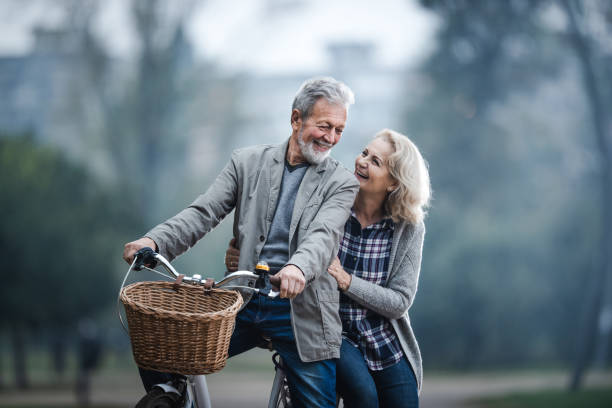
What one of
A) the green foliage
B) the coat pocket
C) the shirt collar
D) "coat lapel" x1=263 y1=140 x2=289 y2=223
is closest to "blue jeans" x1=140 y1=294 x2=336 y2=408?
the coat pocket

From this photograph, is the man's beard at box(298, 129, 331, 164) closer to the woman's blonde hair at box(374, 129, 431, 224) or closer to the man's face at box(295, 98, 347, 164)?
the man's face at box(295, 98, 347, 164)

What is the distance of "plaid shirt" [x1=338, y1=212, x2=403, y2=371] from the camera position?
9.26 feet

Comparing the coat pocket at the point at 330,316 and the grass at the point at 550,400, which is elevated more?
the coat pocket at the point at 330,316

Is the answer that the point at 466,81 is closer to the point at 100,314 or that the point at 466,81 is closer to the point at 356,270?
the point at 100,314

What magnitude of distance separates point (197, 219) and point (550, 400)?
10.7 metres

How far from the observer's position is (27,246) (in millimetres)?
12430

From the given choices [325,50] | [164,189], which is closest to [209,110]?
[164,189]

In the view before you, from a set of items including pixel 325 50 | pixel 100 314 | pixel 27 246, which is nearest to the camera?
pixel 27 246

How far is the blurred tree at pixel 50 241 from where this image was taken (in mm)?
12359

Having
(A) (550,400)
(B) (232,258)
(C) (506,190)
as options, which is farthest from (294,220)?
(C) (506,190)

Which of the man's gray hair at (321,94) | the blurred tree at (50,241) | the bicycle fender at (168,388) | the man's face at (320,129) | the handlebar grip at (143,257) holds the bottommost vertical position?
the blurred tree at (50,241)

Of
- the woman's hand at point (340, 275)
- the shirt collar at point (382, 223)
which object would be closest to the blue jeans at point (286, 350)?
the woman's hand at point (340, 275)

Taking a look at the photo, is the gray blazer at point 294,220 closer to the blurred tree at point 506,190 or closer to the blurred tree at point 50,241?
the blurred tree at point 50,241

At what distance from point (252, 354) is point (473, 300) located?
6.03m
